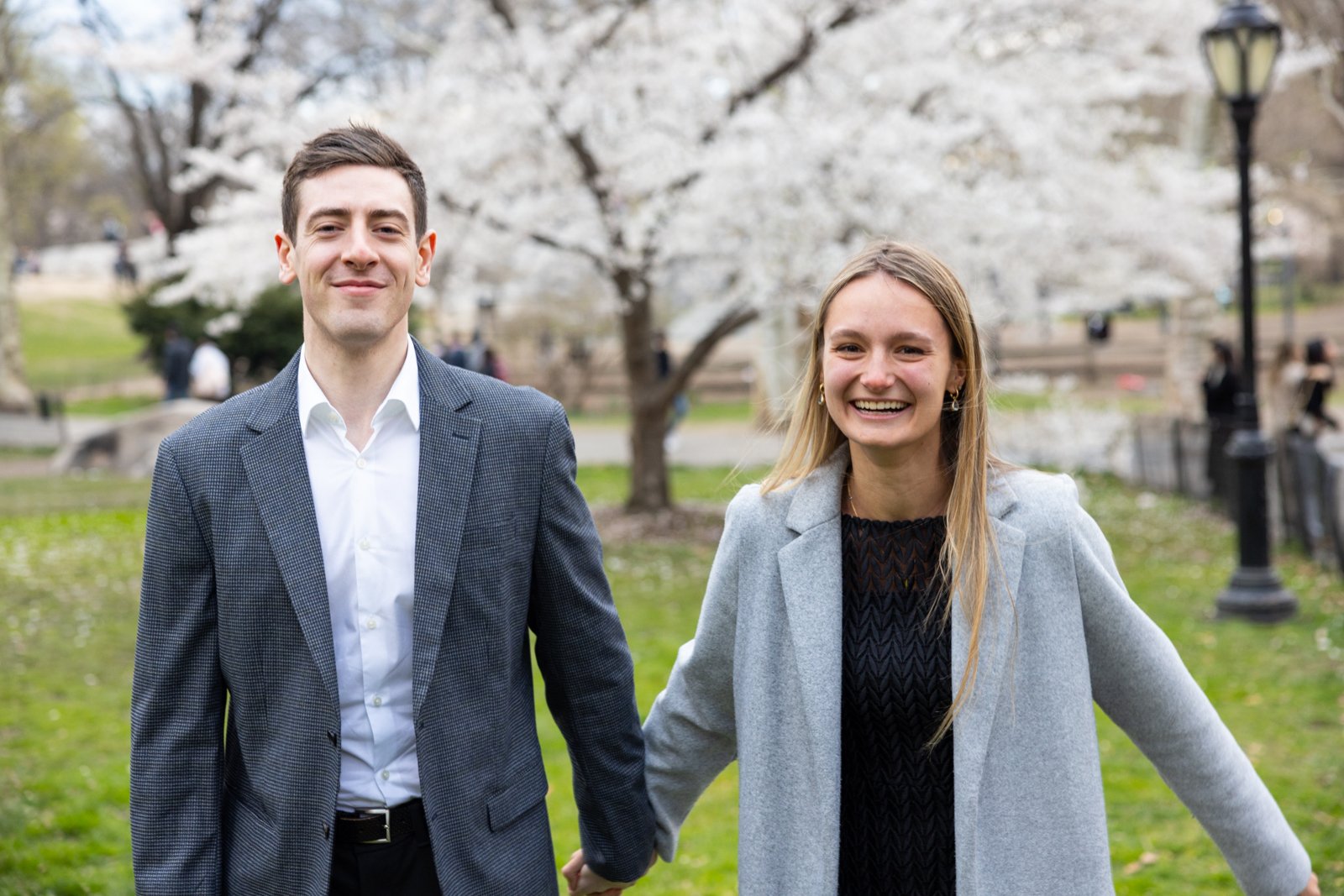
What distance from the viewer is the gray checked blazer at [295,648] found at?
255cm

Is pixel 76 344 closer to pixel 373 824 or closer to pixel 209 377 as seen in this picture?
pixel 209 377

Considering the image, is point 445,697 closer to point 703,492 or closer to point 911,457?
point 911,457

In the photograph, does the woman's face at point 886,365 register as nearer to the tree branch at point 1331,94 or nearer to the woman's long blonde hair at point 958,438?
the woman's long blonde hair at point 958,438

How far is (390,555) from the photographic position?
2594 millimetres

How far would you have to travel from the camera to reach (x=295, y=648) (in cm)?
255

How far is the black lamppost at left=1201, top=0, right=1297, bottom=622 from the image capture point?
990 cm

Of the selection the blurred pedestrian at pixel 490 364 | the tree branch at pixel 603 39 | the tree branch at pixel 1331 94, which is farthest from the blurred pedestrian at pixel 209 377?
the tree branch at pixel 1331 94

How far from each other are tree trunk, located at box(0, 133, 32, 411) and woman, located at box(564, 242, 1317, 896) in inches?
1070

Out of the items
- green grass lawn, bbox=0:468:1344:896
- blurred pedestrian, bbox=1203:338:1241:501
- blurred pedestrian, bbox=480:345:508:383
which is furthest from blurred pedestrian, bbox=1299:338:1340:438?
blurred pedestrian, bbox=480:345:508:383

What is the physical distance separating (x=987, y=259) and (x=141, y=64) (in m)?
10.2

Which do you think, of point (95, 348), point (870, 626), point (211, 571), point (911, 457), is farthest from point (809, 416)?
point (95, 348)

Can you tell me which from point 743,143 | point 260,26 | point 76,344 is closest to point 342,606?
point 743,143

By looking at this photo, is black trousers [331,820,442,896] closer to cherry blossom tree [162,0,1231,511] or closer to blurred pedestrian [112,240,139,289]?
cherry blossom tree [162,0,1231,511]

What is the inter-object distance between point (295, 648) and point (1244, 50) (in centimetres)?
935
